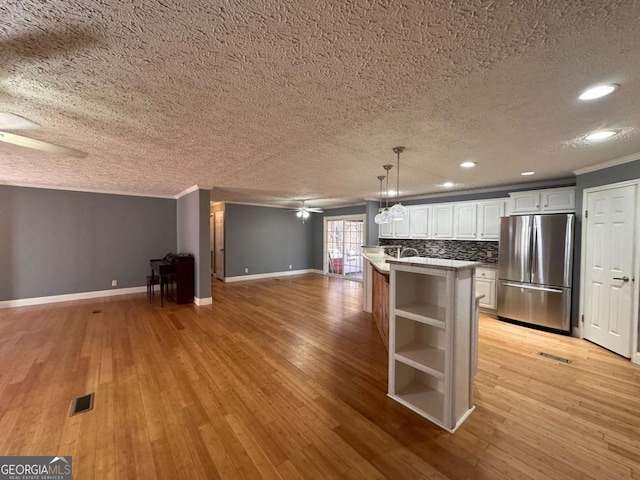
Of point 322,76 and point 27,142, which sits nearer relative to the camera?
point 322,76

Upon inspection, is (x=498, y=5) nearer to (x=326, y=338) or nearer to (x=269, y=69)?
(x=269, y=69)

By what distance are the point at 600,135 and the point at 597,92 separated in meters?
1.08

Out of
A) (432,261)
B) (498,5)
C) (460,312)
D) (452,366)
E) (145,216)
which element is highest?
(498,5)

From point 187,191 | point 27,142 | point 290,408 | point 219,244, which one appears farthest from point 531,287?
point 219,244

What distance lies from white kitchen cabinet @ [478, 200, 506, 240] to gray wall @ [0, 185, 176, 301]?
689 cm

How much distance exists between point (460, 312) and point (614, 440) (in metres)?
1.32

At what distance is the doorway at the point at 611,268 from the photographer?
3057 millimetres

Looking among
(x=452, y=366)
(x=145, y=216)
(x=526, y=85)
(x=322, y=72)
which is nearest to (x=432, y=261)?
(x=452, y=366)

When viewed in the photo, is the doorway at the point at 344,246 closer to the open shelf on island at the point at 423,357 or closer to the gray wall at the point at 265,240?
the gray wall at the point at 265,240

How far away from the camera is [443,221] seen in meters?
5.71

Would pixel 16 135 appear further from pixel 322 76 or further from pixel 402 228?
pixel 402 228

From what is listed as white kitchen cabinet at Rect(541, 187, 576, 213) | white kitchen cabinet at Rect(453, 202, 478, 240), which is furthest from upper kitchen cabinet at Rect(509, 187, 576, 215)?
white kitchen cabinet at Rect(453, 202, 478, 240)

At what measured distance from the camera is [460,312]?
1.99 m

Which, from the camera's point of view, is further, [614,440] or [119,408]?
[119,408]
